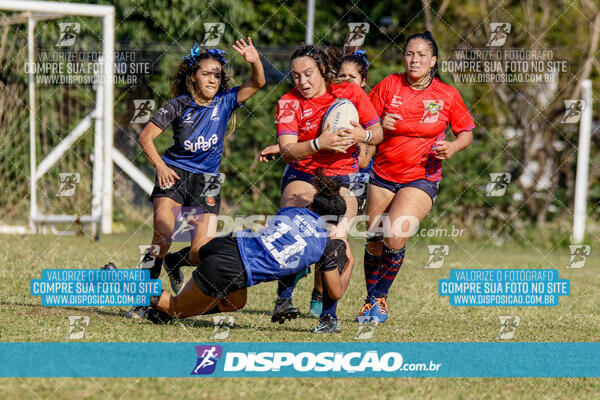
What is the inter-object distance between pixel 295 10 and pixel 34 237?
7.54 meters

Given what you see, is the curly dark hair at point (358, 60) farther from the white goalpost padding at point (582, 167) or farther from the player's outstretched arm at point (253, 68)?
the white goalpost padding at point (582, 167)

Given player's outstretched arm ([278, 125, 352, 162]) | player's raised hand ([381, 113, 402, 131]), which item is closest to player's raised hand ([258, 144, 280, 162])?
player's outstretched arm ([278, 125, 352, 162])

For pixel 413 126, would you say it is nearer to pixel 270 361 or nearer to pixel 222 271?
pixel 222 271

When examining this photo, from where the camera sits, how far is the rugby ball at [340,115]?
6.07 meters

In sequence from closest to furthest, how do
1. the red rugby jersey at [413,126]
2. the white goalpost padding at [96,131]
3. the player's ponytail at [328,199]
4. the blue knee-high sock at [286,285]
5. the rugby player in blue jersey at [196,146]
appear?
the player's ponytail at [328,199] → the blue knee-high sock at [286,285] → the rugby player in blue jersey at [196,146] → the red rugby jersey at [413,126] → the white goalpost padding at [96,131]

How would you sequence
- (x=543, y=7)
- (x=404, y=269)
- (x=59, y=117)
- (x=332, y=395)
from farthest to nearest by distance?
(x=543, y=7) < (x=59, y=117) < (x=404, y=269) < (x=332, y=395)

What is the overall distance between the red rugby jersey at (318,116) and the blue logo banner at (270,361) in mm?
1661

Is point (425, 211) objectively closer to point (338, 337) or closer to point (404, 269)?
point (338, 337)

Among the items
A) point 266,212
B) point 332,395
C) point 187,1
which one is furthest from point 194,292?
point 187,1

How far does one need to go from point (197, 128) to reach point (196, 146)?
140 millimetres

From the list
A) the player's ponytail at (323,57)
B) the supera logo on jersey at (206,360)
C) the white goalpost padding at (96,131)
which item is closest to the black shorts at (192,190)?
the player's ponytail at (323,57)

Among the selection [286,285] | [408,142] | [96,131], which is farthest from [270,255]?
[96,131]

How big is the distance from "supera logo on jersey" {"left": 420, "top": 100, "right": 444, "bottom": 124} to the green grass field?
63.8 inches

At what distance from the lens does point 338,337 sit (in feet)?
19.1
